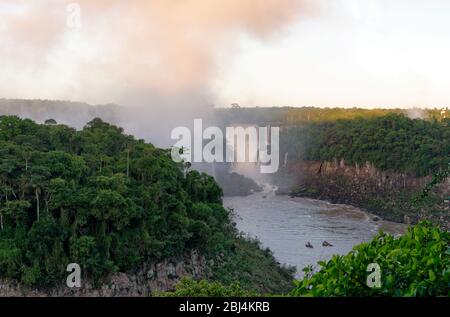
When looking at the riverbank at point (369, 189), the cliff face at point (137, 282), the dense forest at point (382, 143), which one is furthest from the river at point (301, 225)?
the cliff face at point (137, 282)

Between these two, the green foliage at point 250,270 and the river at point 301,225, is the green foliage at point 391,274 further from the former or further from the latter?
the river at point 301,225

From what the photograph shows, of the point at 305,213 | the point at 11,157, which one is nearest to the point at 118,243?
the point at 11,157

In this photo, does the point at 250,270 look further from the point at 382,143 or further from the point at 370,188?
the point at 382,143

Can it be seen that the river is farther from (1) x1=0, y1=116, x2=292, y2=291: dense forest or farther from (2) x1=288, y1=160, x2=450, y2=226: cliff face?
(1) x1=0, y1=116, x2=292, y2=291: dense forest

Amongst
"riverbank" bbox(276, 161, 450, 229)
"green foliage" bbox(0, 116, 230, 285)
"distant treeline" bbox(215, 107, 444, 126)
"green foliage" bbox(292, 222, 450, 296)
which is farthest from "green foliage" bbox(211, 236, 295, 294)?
"distant treeline" bbox(215, 107, 444, 126)
